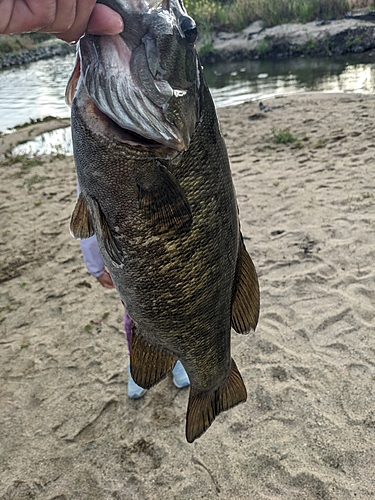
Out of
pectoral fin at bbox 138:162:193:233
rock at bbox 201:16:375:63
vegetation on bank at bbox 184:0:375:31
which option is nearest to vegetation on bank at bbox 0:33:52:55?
vegetation on bank at bbox 184:0:375:31

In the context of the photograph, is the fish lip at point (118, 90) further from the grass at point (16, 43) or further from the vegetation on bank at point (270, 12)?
the grass at point (16, 43)

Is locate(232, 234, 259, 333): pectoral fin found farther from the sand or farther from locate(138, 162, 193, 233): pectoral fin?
the sand

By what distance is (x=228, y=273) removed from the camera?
66.6 inches

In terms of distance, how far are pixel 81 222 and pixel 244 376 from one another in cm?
210

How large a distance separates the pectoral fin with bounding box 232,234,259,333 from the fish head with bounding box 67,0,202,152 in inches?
25.0

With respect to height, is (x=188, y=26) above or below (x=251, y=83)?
above

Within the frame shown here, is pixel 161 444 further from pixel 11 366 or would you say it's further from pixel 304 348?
pixel 11 366

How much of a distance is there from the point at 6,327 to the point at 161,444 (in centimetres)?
218

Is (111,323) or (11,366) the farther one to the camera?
(111,323)

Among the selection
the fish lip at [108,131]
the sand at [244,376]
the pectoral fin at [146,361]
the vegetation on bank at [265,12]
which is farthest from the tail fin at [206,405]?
the vegetation on bank at [265,12]

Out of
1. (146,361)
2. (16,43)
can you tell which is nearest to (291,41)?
(146,361)

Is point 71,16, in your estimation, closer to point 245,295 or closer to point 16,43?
point 245,295

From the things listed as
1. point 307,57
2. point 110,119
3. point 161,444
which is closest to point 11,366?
point 161,444

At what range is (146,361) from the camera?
6.17 feet
